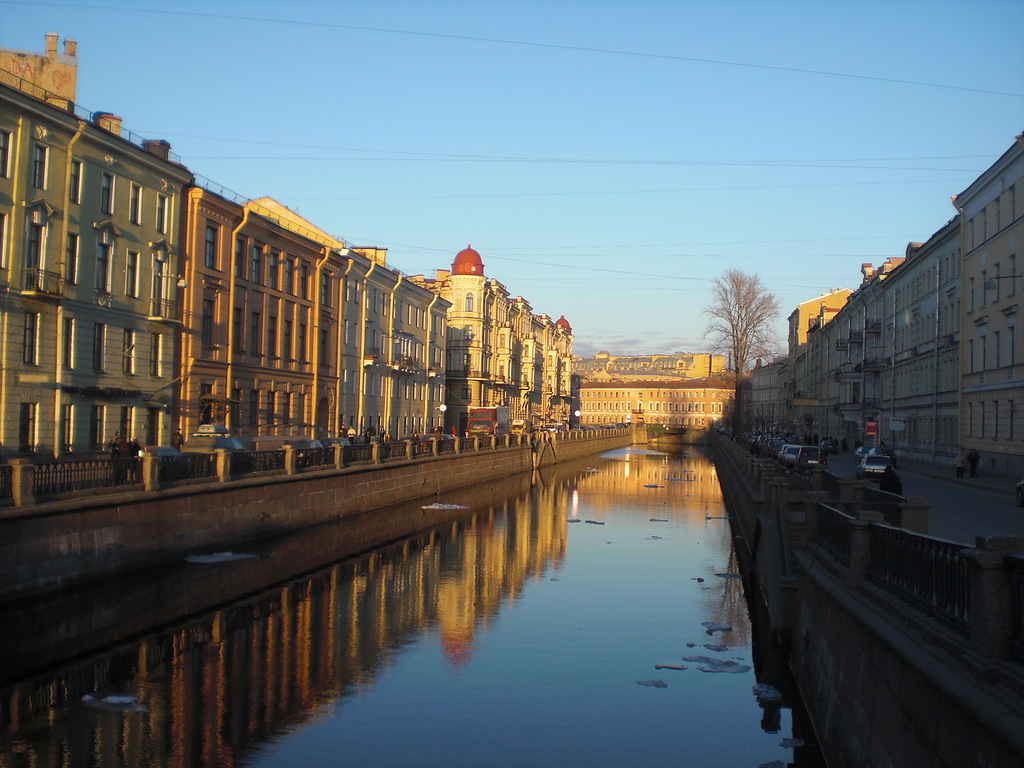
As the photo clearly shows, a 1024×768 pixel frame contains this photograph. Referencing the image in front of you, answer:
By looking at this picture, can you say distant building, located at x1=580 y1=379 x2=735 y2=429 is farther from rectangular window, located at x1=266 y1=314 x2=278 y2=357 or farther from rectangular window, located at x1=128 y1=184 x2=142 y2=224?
rectangular window, located at x1=128 y1=184 x2=142 y2=224

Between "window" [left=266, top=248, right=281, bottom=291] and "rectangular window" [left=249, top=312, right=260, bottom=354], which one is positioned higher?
"window" [left=266, top=248, right=281, bottom=291]

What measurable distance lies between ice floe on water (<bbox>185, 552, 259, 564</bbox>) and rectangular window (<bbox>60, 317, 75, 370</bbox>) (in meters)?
10.0

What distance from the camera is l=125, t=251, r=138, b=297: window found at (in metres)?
34.5

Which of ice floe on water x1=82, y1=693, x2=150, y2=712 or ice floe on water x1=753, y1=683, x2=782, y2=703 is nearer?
ice floe on water x1=82, y1=693, x2=150, y2=712

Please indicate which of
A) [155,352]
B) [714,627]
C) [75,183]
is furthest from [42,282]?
[714,627]

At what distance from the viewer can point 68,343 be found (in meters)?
31.3

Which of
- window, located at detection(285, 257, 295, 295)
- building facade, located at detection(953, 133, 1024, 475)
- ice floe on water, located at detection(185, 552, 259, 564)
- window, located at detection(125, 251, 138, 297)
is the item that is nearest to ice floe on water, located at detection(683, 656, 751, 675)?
ice floe on water, located at detection(185, 552, 259, 564)

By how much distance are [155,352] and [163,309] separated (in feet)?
5.40

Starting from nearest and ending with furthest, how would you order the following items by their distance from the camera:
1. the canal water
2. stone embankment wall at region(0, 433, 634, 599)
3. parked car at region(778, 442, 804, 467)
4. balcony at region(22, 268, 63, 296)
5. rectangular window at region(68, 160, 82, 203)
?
the canal water
stone embankment wall at region(0, 433, 634, 599)
balcony at region(22, 268, 63, 296)
rectangular window at region(68, 160, 82, 203)
parked car at region(778, 442, 804, 467)

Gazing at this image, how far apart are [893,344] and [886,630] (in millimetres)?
61293

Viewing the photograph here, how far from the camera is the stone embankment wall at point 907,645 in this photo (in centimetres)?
693

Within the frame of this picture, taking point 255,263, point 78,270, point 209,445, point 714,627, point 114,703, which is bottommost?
point 714,627

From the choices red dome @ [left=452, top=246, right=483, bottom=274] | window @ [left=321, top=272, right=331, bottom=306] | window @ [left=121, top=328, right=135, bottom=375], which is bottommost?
window @ [left=121, top=328, right=135, bottom=375]

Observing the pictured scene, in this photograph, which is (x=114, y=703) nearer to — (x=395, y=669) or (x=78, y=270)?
(x=395, y=669)
